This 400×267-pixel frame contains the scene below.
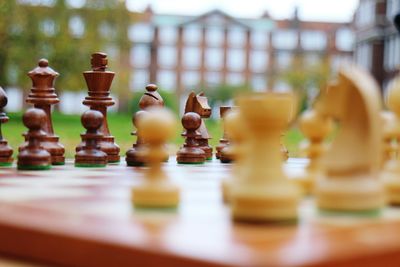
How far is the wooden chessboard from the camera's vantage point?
0.92 meters

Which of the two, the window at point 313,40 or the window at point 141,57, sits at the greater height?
the window at point 313,40

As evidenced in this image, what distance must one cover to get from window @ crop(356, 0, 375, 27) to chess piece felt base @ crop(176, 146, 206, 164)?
3199 cm

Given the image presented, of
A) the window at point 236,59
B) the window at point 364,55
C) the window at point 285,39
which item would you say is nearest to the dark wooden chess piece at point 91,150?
the window at point 364,55

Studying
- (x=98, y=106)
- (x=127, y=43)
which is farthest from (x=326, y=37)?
(x=98, y=106)

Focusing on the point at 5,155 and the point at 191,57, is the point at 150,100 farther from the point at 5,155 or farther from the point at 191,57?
the point at 191,57

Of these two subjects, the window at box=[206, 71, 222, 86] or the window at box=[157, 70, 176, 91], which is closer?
the window at box=[157, 70, 176, 91]

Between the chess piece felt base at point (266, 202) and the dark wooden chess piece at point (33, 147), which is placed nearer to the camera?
the chess piece felt base at point (266, 202)

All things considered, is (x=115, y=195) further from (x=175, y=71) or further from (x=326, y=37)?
(x=326, y=37)

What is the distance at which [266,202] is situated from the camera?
3.70 ft

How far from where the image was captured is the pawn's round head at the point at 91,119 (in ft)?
7.25

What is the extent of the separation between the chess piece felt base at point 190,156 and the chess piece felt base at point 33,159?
604 millimetres

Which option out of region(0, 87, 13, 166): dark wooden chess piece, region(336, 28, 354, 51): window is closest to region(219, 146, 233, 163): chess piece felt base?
region(0, 87, 13, 166): dark wooden chess piece

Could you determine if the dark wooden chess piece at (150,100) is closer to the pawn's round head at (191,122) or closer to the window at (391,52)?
the pawn's round head at (191,122)

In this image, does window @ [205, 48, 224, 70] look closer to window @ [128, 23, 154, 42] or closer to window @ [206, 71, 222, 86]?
window @ [206, 71, 222, 86]
